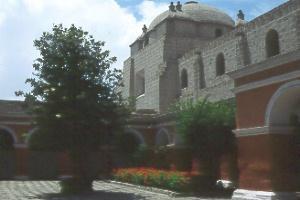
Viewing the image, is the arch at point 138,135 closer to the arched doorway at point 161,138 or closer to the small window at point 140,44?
the arched doorway at point 161,138

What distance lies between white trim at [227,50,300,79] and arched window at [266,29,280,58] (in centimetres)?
898

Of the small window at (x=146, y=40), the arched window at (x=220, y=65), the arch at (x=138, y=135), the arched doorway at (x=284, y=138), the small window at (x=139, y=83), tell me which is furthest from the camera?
the small window at (x=139, y=83)

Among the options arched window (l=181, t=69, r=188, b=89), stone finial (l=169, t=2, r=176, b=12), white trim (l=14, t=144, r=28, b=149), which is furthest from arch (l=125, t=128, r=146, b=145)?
stone finial (l=169, t=2, r=176, b=12)

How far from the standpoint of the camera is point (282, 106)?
13.7m

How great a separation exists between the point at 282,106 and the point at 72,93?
7.33 metres

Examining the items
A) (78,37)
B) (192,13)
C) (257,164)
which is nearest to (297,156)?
(257,164)

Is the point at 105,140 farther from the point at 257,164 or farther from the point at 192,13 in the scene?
the point at 192,13

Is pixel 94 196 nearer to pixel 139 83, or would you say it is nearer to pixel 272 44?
pixel 272 44

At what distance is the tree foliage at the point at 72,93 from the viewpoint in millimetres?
16812

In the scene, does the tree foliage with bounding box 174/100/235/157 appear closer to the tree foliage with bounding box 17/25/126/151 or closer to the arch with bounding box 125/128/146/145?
the tree foliage with bounding box 17/25/126/151

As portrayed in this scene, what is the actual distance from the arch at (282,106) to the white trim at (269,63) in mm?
670

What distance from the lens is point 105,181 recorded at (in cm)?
2412

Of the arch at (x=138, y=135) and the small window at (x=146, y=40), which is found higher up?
the small window at (x=146, y=40)

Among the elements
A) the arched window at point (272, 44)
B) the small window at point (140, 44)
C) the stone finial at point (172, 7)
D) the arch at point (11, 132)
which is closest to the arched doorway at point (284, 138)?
the arched window at point (272, 44)
